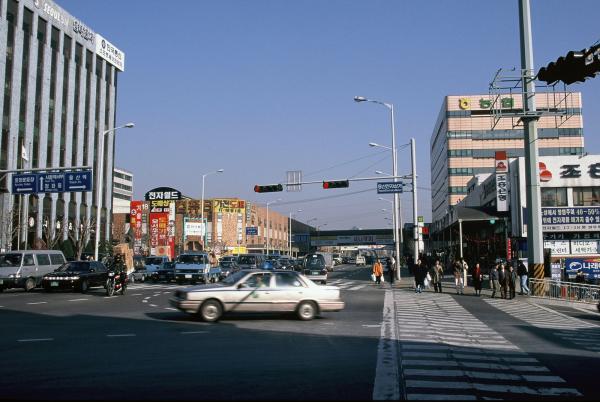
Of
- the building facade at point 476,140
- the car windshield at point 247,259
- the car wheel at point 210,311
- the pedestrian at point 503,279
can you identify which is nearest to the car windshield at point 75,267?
the car wheel at point 210,311

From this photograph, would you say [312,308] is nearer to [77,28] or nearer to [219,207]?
[77,28]

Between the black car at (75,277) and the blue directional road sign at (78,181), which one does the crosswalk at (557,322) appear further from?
the blue directional road sign at (78,181)

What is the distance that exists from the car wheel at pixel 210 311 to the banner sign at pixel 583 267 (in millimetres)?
21731

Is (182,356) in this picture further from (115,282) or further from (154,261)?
(154,261)

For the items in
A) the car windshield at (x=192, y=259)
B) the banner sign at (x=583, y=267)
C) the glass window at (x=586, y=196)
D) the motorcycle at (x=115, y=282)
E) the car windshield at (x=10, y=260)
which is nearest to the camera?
the motorcycle at (x=115, y=282)

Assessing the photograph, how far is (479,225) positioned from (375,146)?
32.7ft

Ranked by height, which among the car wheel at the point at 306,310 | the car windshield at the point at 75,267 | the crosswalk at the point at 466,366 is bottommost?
the crosswalk at the point at 466,366

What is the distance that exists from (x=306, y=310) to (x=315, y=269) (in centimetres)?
2448

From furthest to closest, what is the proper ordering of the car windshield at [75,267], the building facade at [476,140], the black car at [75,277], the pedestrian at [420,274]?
the building facade at [476,140] → the pedestrian at [420,274] → the car windshield at [75,267] → the black car at [75,277]

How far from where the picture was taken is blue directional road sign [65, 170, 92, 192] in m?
35.0

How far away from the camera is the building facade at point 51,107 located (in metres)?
53.2

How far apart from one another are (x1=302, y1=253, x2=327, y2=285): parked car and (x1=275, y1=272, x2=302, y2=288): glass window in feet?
73.7

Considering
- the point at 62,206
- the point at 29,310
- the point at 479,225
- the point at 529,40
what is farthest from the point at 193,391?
the point at 62,206

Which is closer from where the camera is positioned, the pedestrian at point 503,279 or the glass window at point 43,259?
the pedestrian at point 503,279
